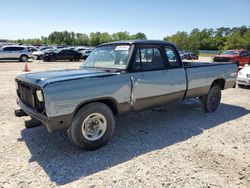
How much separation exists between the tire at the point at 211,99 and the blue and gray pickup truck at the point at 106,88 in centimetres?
35

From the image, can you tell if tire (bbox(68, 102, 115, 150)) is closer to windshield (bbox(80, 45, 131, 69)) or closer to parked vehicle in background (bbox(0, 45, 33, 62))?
windshield (bbox(80, 45, 131, 69))

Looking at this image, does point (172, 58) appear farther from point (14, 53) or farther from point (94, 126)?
point (14, 53)

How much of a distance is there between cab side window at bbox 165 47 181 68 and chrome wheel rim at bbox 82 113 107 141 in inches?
85.9

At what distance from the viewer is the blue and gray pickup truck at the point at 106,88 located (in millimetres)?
3861

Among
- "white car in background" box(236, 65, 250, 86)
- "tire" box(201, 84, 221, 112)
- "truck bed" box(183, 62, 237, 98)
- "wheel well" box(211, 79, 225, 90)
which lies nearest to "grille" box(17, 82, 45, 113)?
"truck bed" box(183, 62, 237, 98)

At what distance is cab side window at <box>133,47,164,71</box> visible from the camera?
4992mm

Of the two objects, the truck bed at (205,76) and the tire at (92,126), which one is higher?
the truck bed at (205,76)

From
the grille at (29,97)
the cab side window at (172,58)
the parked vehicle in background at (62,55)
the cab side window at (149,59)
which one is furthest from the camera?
the parked vehicle in background at (62,55)

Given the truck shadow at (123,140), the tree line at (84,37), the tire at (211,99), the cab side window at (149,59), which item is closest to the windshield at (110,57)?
the cab side window at (149,59)

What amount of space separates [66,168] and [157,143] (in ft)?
5.91

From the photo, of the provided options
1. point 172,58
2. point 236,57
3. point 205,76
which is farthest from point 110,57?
point 236,57

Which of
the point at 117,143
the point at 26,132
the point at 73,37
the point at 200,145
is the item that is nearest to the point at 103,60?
the point at 117,143

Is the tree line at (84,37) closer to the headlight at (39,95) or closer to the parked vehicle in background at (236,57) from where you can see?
the parked vehicle in background at (236,57)

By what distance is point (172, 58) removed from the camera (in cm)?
577
